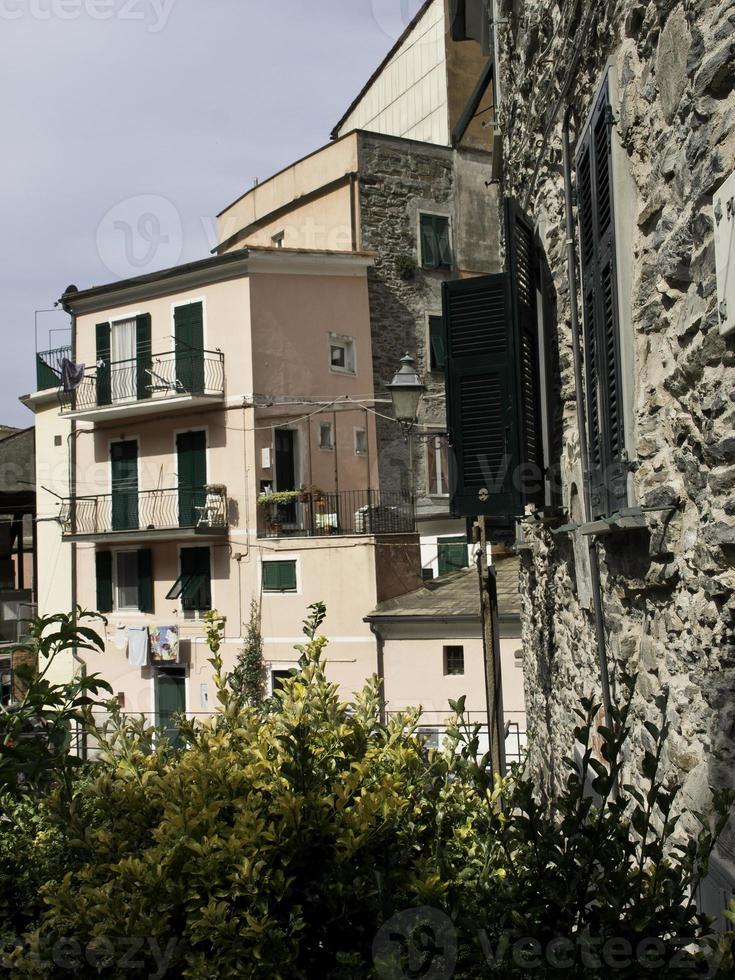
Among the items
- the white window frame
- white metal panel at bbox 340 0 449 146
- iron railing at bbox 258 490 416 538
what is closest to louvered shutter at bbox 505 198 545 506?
iron railing at bbox 258 490 416 538

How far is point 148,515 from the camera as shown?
25297mm

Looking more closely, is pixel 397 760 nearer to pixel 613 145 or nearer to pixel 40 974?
pixel 40 974

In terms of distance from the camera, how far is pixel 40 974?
9.52ft

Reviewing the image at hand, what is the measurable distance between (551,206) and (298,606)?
1701 cm

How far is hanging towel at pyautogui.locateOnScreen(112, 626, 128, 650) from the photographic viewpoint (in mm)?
25219

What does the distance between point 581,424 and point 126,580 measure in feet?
72.7

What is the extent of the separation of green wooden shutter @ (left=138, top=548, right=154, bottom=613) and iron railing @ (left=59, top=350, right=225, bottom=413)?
11.9 feet

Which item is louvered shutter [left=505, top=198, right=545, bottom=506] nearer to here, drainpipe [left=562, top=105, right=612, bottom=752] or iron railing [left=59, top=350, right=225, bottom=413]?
drainpipe [left=562, top=105, right=612, bottom=752]

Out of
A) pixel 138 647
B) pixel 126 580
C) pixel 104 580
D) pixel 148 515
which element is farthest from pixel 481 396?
pixel 104 580

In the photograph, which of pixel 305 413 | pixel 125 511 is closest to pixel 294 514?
pixel 305 413

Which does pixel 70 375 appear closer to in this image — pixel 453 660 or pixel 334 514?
pixel 334 514

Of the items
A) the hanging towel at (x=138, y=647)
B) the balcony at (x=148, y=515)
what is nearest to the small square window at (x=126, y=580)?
the balcony at (x=148, y=515)

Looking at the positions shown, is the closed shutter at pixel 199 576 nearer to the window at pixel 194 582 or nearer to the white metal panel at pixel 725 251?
the window at pixel 194 582

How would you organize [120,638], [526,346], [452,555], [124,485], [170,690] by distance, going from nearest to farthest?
[526,346], [452,555], [170,690], [120,638], [124,485]
